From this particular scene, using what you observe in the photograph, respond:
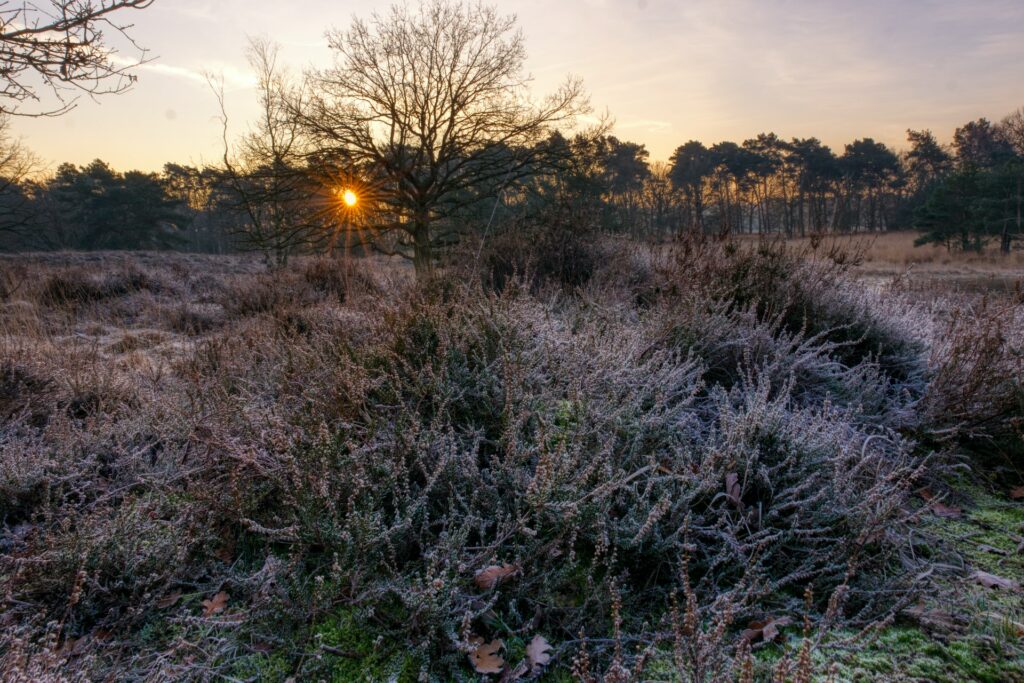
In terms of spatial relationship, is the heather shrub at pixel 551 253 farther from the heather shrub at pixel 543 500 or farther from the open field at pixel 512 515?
the heather shrub at pixel 543 500

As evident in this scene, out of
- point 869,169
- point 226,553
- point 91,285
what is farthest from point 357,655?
point 869,169

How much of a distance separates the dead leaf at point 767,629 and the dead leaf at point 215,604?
1.91 m

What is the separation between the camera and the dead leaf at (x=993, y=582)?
84.5 inches

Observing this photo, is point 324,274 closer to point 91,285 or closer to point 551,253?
point 91,285

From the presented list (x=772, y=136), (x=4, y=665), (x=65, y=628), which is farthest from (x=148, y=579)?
(x=772, y=136)

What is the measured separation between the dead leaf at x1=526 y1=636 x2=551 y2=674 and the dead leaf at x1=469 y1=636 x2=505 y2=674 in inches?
3.7

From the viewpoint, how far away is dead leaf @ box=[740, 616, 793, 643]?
72.9 inches

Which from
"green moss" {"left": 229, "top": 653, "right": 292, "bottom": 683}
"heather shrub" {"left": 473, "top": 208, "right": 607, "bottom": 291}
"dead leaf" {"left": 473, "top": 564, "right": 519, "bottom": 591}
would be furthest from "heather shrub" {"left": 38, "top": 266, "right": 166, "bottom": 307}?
"dead leaf" {"left": 473, "top": 564, "right": 519, "bottom": 591}

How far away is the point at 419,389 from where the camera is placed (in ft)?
9.57

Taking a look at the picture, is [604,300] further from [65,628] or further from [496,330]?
[65,628]

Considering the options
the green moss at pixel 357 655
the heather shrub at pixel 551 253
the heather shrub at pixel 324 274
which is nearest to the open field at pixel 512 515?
the green moss at pixel 357 655

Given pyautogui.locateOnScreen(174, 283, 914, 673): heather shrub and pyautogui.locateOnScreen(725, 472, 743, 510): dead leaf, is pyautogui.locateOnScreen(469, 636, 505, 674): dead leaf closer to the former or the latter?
pyautogui.locateOnScreen(174, 283, 914, 673): heather shrub

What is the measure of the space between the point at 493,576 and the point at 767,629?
1000 mm

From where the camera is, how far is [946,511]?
281 cm
